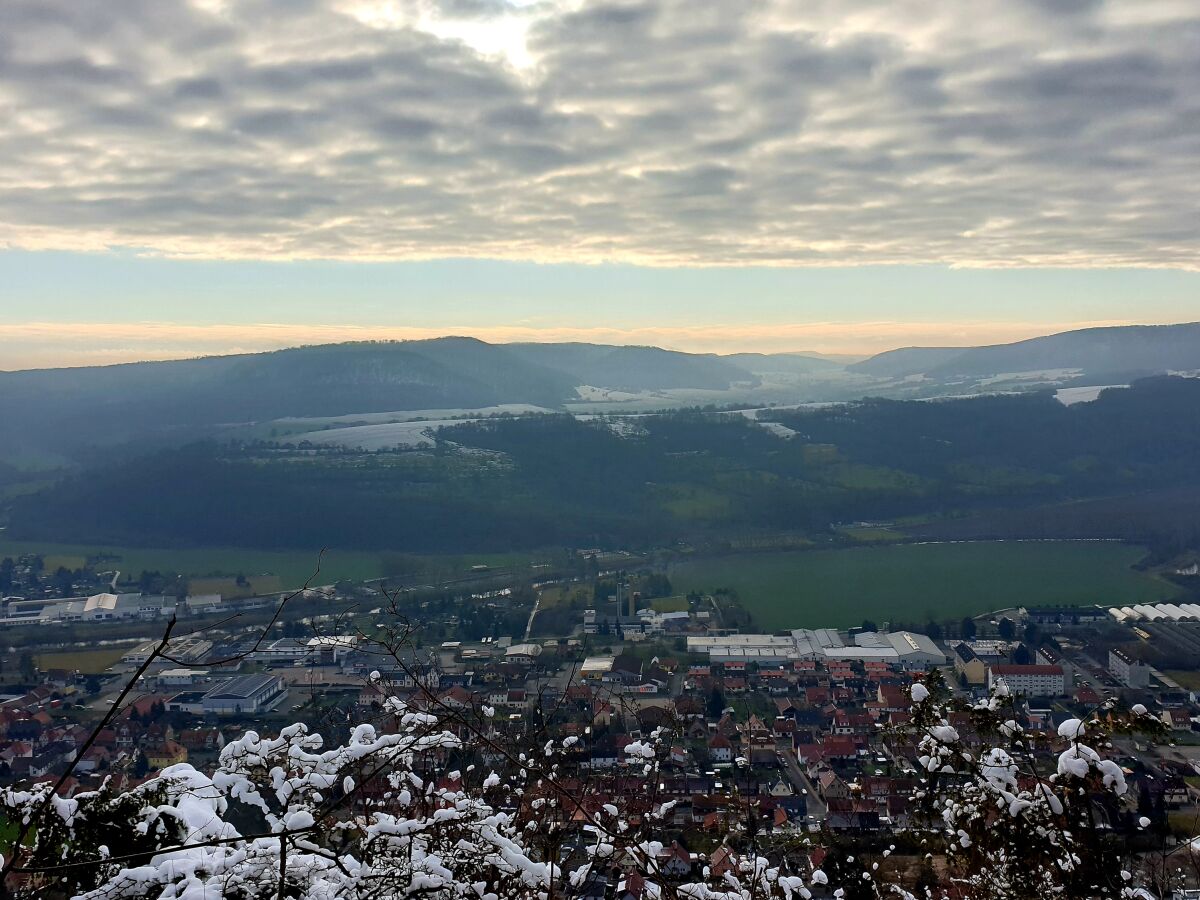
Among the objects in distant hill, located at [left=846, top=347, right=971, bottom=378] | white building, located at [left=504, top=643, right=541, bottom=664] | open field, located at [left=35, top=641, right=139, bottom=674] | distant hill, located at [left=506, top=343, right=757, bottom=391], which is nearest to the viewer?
white building, located at [left=504, top=643, right=541, bottom=664]

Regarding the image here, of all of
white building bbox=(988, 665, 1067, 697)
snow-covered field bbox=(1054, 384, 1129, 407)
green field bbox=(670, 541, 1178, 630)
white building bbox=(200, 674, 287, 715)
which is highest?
snow-covered field bbox=(1054, 384, 1129, 407)

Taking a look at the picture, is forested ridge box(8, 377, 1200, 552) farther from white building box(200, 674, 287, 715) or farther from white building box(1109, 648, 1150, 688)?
white building box(1109, 648, 1150, 688)

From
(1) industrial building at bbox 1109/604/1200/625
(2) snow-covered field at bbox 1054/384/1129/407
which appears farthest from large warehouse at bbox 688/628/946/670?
(2) snow-covered field at bbox 1054/384/1129/407

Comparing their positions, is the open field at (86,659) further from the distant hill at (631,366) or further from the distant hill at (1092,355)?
the distant hill at (1092,355)

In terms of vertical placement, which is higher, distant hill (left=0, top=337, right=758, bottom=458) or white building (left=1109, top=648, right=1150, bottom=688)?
distant hill (left=0, top=337, right=758, bottom=458)

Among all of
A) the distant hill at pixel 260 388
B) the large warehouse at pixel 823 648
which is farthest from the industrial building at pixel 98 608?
the distant hill at pixel 260 388

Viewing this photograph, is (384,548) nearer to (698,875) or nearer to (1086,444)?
(698,875)

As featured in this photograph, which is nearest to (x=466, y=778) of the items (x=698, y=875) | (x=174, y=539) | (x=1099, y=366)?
(x=698, y=875)
